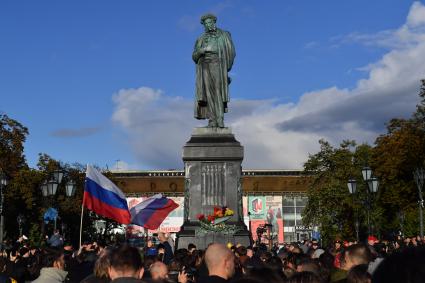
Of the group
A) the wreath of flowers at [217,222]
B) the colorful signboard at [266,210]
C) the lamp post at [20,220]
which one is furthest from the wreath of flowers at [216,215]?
the colorful signboard at [266,210]

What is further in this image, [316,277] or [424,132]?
[424,132]

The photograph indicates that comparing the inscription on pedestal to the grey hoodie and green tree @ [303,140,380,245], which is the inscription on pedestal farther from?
green tree @ [303,140,380,245]

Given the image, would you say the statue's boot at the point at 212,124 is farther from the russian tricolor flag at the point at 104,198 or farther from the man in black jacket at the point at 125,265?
the man in black jacket at the point at 125,265

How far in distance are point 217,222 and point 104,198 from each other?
3.51 m

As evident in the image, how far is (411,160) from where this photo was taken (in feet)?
179

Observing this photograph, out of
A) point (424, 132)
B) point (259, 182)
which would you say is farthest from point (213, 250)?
point (259, 182)

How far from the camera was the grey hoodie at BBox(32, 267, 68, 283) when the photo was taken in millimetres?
8078

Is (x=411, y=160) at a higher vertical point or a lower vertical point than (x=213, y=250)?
higher

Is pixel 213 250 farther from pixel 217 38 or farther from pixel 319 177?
pixel 319 177

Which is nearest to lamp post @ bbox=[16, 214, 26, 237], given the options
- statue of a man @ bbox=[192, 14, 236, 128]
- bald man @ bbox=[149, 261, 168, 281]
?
statue of a man @ bbox=[192, 14, 236, 128]

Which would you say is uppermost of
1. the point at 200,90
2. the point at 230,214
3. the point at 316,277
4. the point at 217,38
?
the point at 217,38

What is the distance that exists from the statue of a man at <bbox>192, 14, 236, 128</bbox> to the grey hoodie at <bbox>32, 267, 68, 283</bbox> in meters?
14.6

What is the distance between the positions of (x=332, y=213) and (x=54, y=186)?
119ft

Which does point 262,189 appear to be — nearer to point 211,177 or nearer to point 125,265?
point 211,177
